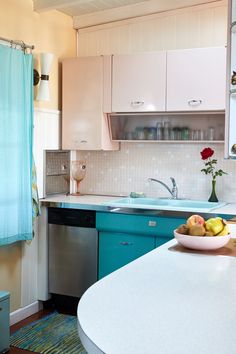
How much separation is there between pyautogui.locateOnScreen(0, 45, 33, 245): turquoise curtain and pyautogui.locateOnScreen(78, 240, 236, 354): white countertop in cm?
177

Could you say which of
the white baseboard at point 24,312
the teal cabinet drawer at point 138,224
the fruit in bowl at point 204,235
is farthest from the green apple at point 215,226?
the white baseboard at point 24,312

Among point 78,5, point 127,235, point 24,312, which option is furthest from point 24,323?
point 78,5

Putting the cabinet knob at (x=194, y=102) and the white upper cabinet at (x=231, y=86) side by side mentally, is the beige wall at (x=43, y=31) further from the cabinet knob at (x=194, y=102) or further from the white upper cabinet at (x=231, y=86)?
the white upper cabinet at (x=231, y=86)

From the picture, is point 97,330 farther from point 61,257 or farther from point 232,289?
point 61,257

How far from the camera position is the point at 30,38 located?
3.69m

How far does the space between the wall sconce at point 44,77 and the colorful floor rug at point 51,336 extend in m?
1.81

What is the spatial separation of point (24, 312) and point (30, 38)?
7.41 feet

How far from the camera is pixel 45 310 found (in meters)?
3.82

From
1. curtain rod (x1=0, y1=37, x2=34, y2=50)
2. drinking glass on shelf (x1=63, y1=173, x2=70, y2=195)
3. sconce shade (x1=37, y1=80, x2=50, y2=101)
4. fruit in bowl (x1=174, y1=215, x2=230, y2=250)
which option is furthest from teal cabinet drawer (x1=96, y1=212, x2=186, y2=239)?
curtain rod (x1=0, y1=37, x2=34, y2=50)

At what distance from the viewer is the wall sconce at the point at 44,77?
3.70 m

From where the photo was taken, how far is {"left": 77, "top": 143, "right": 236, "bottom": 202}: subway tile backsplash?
12.4ft

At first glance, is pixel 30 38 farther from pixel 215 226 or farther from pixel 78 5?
pixel 215 226

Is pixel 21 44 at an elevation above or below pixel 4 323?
above

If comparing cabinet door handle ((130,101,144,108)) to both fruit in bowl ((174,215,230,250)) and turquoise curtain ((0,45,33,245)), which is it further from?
fruit in bowl ((174,215,230,250))
